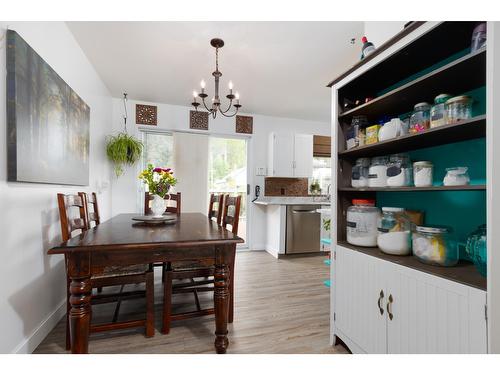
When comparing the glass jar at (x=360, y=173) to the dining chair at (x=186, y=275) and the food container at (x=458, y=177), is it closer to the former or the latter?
the food container at (x=458, y=177)

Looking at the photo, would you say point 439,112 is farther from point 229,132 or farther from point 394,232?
point 229,132

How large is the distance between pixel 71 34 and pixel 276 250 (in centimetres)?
379

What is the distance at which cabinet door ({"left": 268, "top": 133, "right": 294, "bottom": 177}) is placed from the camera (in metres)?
4.45

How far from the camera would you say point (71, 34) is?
2.25 m

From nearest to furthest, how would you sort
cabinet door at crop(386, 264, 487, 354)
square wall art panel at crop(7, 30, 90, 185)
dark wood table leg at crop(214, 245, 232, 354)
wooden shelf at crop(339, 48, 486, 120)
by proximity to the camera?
1. cabinet door at crop(386, 264, 487, 354)
2. wooden shelf at crop(339, 48, 486, 120)
3. square wall art panel at crop(7, 30, 90, 185)
4. dark wood table leg at crop(214, 245, 232, 354)

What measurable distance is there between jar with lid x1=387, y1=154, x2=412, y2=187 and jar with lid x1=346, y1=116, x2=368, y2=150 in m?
0.26

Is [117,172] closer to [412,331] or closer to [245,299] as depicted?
[245,299]

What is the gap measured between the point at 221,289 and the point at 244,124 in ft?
11.6

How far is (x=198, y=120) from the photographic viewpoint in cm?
427

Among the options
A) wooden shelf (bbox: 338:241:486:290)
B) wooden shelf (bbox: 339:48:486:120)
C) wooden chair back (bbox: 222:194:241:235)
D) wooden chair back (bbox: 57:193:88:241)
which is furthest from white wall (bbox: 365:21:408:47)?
wooden chair back (bbox: 57:193:88:241)

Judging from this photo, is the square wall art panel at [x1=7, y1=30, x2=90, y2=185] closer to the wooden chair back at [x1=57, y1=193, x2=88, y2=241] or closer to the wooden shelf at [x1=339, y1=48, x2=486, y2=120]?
the wooden chair back at [x1=57, y1=193, x2=88, y2=241]

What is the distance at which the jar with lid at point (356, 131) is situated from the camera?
1.67 m

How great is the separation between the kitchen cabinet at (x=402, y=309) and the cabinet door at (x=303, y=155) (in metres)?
2.98
